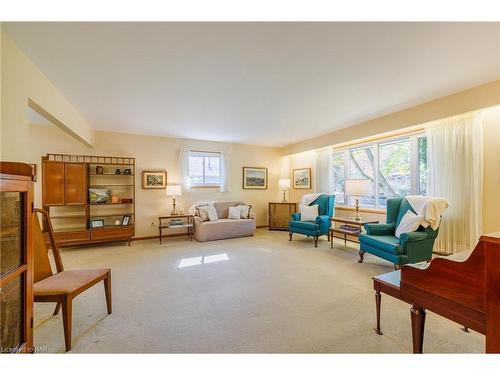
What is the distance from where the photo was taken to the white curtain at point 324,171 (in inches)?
203

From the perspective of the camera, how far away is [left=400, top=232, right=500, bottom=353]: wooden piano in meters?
0.81

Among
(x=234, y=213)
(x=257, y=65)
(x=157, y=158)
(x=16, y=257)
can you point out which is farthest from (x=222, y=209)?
(x=16, y=257)

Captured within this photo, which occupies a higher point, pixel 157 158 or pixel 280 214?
pixel 157 158

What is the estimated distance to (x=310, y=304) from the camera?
209 cm

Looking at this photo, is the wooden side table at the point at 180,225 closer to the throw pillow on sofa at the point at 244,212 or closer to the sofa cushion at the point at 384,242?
the throw pillow on sofa at the point at 244,212

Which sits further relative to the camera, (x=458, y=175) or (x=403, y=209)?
(x=403, y=209)

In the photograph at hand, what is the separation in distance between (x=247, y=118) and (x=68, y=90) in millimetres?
2504

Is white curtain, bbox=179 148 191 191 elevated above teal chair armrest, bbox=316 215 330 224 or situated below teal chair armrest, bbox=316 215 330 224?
above

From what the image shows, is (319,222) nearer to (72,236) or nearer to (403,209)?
(403,209)

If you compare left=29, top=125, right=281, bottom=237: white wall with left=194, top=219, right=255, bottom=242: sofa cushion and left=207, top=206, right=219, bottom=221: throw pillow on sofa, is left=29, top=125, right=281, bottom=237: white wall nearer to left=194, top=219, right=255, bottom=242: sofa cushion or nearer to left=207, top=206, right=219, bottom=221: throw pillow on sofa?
left=207, top=206, right=219, bottom=221: throw pillow on sofa

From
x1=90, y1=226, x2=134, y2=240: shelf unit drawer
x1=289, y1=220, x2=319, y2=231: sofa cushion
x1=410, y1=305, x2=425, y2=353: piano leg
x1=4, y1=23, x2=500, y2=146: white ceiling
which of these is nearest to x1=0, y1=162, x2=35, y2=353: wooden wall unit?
x1=4, y1=23, x2=500, y2=146: white ceiling

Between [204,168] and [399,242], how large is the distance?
446cm

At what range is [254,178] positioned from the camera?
20.6 feet

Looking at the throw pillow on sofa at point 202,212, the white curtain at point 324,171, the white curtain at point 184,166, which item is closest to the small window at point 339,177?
the white curtain at point 324,171
